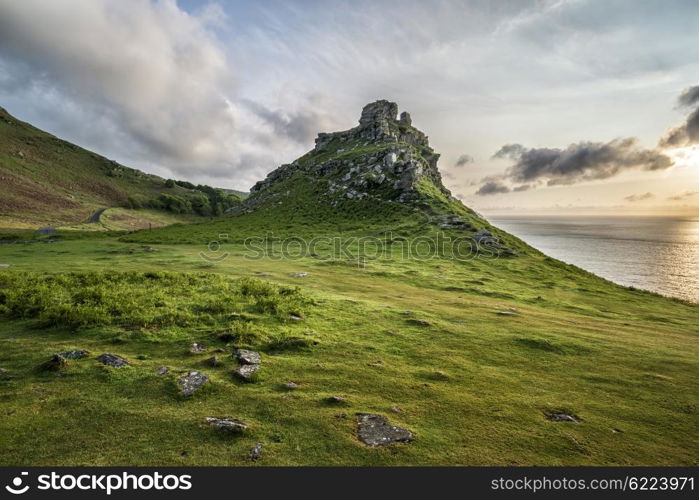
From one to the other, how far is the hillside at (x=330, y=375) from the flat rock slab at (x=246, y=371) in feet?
0.22

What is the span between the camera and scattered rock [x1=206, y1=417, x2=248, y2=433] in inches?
340

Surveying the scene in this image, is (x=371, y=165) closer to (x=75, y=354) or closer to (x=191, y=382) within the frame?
(x=75, y=354)

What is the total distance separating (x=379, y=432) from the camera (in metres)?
9.07

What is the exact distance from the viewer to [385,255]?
177 feet

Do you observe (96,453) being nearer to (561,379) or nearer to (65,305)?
(65,305)

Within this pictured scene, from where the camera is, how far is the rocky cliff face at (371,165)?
99.6 m

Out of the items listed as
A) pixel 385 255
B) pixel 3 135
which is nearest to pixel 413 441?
pixel 385 255

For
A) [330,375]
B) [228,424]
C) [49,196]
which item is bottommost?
[330,375]

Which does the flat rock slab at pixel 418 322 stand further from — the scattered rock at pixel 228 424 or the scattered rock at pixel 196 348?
the scattered rock at pixel 228 424

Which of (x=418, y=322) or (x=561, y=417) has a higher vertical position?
(x=418, y=322)

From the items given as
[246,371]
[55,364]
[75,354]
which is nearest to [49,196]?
[75,354]

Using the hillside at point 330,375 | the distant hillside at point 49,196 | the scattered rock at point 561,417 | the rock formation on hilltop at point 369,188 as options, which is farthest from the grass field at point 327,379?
the distant hillside at point 49,196

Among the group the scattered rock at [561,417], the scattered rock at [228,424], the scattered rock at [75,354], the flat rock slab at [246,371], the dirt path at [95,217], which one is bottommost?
the scattered rock at [561,417]

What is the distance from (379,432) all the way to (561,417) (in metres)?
6.35
